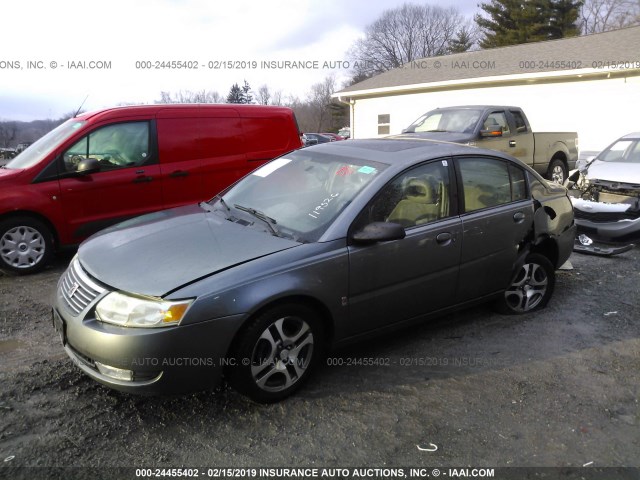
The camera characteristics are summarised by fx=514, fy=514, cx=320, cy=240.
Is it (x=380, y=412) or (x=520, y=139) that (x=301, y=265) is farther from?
(x=520, y=139)

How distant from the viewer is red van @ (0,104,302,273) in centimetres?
558

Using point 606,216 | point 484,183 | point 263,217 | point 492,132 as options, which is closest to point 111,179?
point 263,217

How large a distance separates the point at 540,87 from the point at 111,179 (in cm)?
1377

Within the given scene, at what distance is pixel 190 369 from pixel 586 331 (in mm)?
3346

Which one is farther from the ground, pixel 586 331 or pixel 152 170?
pixel 152 170

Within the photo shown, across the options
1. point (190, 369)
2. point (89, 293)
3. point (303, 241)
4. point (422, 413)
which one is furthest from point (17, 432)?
point (422, 413)

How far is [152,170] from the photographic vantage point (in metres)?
6.21

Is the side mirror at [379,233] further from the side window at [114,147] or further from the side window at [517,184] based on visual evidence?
the side window at [114,147]

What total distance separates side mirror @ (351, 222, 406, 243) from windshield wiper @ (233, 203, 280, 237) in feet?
1.80

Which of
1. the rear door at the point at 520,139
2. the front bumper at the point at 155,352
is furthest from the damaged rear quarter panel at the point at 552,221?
the rear door at the point at 520,139

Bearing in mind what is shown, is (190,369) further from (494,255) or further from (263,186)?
(494,255)

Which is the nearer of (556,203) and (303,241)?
(303,241)

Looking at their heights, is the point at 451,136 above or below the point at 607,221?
above

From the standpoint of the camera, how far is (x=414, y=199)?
12.3 ft
